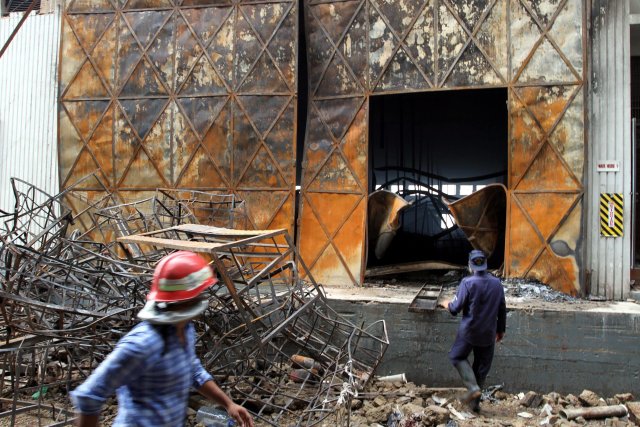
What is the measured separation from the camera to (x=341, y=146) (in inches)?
383

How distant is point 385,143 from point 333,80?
17.3ft

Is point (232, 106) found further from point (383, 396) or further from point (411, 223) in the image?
point (411, 223)

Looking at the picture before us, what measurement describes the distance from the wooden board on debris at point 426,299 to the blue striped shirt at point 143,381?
554cm

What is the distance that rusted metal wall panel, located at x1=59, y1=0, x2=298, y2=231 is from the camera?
9852 millimetres

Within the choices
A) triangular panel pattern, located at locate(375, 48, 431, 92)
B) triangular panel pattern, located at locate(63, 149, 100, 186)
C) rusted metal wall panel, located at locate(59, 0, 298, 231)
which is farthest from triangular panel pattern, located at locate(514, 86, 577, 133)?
triangular panel pattern, located at locate(63, 149, 100, 186)

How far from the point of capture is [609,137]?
337 inches

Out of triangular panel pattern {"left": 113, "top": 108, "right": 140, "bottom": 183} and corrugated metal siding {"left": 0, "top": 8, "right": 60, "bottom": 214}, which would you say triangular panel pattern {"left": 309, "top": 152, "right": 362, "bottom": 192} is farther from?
corrugated metal siding {"left": 0, "top": 8, "right": 60, "bottom": 214}

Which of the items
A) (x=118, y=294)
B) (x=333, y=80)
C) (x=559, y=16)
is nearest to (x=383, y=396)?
(x=118, y=294)

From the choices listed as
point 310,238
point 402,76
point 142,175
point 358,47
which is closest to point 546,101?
point 402,76

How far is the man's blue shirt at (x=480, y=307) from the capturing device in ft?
19.4

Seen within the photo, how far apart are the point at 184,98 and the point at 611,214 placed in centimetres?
798

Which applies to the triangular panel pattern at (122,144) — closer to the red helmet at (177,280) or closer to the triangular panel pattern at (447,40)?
the triangular panel pattern at (447,40)

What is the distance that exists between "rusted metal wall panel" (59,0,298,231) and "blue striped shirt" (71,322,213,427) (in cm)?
746

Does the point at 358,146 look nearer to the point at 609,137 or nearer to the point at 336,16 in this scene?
the point at 336,16
